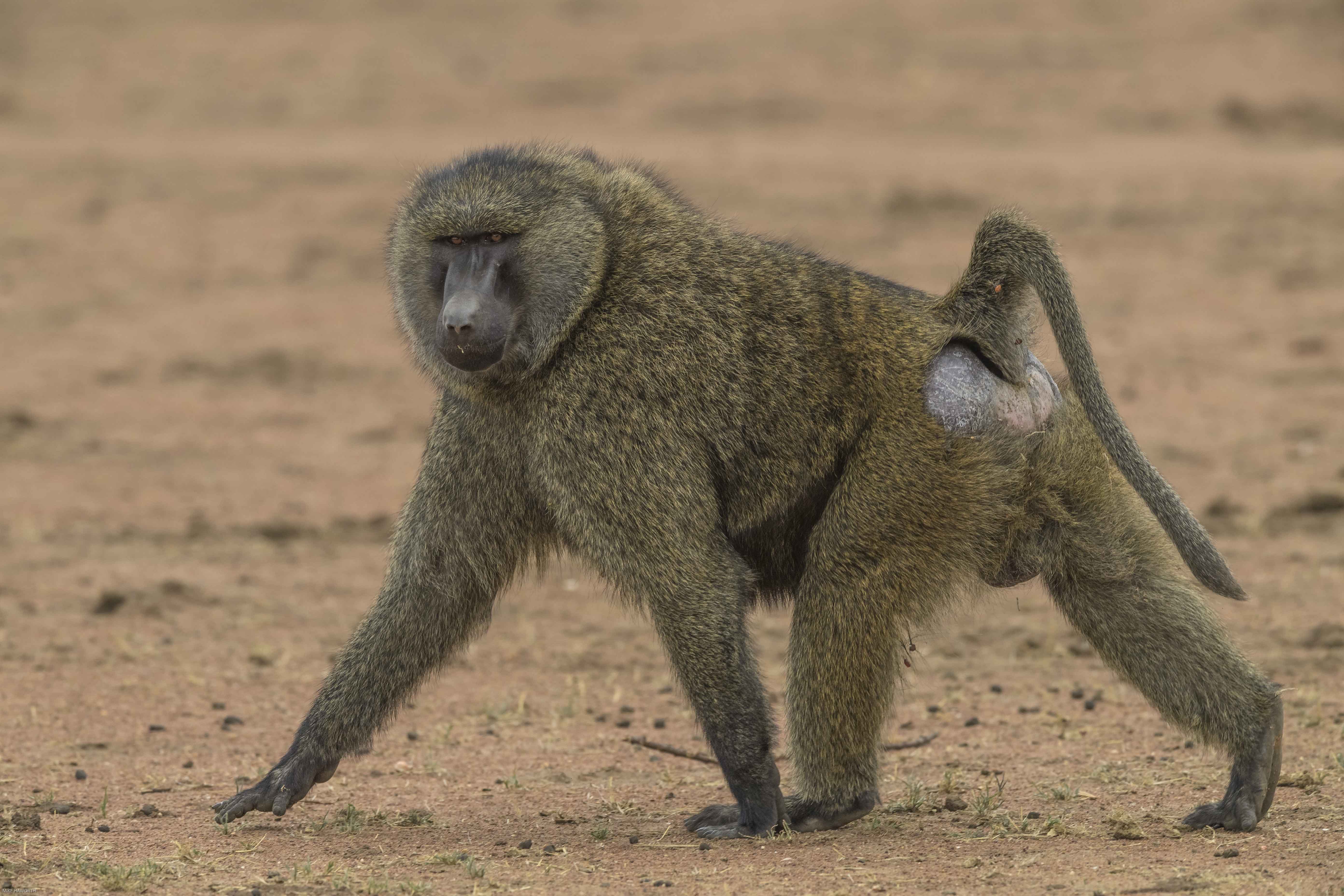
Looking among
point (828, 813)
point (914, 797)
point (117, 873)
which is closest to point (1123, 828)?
point (914, 797)

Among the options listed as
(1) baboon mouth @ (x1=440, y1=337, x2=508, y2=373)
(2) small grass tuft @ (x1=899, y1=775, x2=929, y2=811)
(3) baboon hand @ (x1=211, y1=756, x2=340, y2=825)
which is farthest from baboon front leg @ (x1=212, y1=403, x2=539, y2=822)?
(2) small grass tuft @ (x1=899, y1=775, x2=929, y2=811)

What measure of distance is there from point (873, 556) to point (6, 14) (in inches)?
876

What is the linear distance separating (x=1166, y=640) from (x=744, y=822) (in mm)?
1306

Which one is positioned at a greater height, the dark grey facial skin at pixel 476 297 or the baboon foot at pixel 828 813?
the dark grey facial skin at pixel 476 297

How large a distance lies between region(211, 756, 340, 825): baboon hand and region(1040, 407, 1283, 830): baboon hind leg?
7.44 feet

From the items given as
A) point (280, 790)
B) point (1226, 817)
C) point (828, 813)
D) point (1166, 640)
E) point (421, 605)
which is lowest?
point (280, 790)

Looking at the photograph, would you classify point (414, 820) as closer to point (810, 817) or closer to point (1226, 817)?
point (810, 817)

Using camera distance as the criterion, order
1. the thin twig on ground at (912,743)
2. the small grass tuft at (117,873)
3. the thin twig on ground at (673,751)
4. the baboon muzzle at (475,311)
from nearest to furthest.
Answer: the small grass tuft at (117,873) < the baboon muzzle at (475,311) < the thin twig on ground at (673,751) < the thin twig on ground at (912,743)

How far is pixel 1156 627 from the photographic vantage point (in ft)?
15.4

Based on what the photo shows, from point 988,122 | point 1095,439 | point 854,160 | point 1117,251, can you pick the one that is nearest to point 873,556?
point 1095,439

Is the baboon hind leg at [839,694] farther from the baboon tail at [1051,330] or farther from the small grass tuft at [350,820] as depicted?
the small grass tuft at [350,820]

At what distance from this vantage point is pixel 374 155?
17484 mm

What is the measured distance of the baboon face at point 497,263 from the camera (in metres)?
4.65

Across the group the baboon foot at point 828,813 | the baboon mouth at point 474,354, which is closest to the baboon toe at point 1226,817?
the baboon foot at point 828,813
